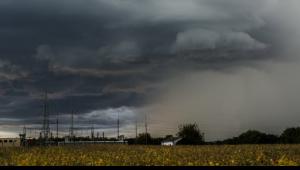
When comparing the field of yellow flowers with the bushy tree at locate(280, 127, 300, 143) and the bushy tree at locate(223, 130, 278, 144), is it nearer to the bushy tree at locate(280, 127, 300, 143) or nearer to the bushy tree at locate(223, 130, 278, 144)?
the bushy tree at locate(280, 127, 300, 143)

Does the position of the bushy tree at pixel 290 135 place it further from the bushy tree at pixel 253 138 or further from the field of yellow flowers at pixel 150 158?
the field of yellow flowers at pixel 150 158

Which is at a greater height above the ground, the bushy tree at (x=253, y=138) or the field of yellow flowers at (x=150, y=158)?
the bushy tree at (x=253, y=138)

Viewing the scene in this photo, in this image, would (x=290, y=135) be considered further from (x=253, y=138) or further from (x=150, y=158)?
(x=150, y=158)

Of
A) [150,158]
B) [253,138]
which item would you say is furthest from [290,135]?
[150,158]

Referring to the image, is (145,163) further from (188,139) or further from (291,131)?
(188,139)

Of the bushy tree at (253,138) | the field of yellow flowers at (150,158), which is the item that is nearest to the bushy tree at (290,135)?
the bushy tree at (253,138)

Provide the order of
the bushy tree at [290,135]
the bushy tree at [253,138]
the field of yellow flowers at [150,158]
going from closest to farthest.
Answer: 1. the field of yellow flowers at [150,158]
2. the bushy tree at [290,135]
3. the bushy tree at [253,138]

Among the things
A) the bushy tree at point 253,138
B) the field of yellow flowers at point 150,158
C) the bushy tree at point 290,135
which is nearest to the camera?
the field of yellow flowers at point 150,158

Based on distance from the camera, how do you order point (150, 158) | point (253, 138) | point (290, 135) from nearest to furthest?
point (150, 158) → point (253, 138) → point (290, 135)

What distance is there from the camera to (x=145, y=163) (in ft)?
104

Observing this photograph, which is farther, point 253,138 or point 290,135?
point 290,135

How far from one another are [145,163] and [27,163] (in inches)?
247

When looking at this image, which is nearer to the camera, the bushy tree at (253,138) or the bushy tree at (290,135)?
the bushy tree at (290,135)
